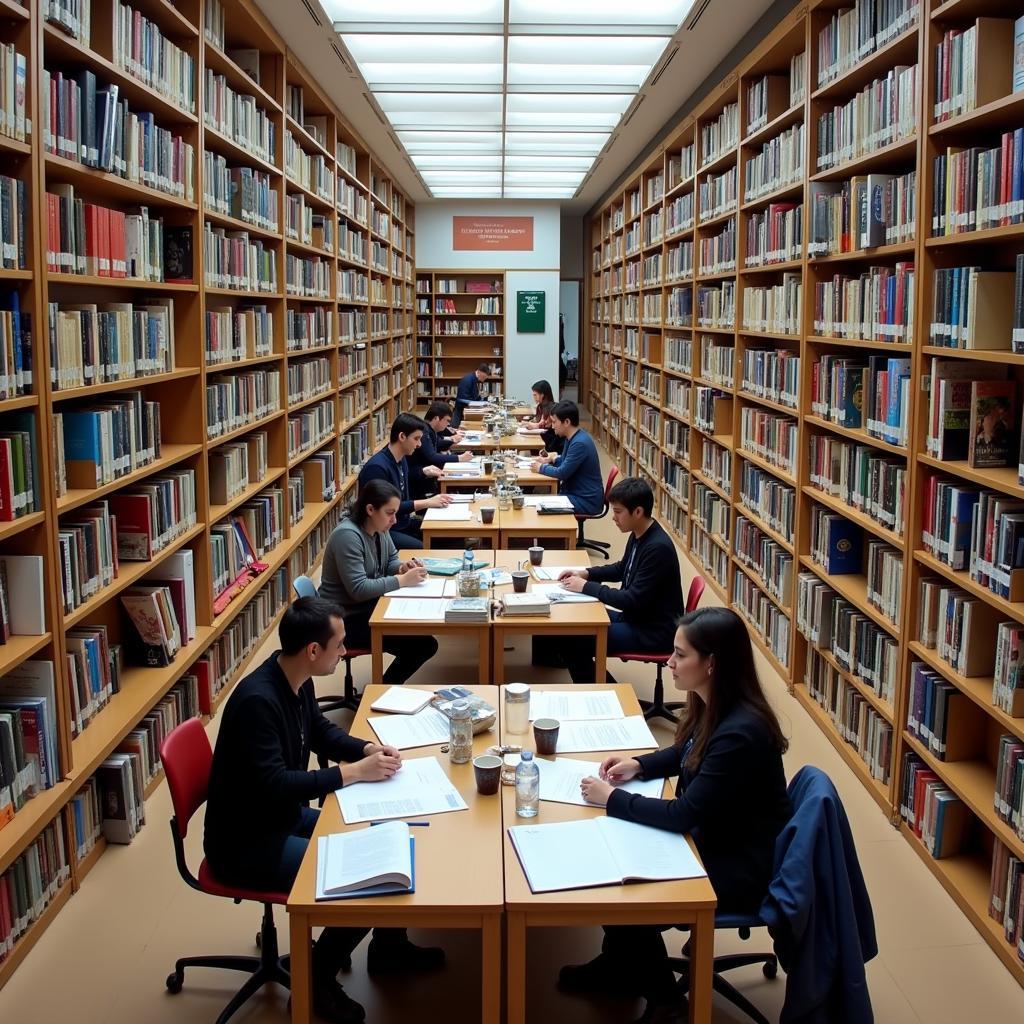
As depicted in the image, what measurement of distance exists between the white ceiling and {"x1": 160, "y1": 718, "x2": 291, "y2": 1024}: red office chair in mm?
4347

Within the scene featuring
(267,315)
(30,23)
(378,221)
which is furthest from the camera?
(378,221)

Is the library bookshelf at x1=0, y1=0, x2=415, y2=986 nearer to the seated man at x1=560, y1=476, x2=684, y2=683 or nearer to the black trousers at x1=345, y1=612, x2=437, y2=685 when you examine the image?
the black trousers at x1=345, y1=612, x2=437, y2=685

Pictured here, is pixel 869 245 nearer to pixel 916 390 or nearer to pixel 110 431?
pixel 916 390

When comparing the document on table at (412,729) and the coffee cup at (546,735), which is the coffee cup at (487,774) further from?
the document on table at (412,729)

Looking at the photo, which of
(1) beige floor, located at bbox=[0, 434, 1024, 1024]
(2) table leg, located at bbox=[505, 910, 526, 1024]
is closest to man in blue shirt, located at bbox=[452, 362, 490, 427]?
(1) beige floor, located at bbox=[0, 434, 1024, 1024]

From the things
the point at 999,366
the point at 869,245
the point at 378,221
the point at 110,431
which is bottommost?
the point at 110,431

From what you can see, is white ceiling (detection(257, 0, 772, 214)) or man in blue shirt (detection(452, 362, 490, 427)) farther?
man in blue shirt (detection(452, 362, 490, 427))

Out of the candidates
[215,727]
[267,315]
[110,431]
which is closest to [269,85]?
[267,315]

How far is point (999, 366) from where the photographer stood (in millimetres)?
3490

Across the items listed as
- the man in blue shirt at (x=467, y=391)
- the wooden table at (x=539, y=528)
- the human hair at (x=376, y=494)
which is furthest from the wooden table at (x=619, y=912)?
the man in blue shirt at (x=467, y=391)

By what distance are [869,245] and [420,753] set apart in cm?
277

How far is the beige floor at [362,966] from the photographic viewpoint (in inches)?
109

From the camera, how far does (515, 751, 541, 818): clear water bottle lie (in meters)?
2.47

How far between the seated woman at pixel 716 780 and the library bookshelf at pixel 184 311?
1788 mm
